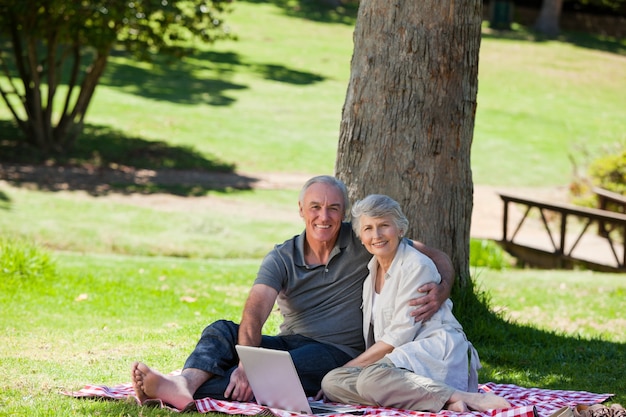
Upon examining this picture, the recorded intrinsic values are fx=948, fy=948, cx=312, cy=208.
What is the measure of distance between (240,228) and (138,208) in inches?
76.1

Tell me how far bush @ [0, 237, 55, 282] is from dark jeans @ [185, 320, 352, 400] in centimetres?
446

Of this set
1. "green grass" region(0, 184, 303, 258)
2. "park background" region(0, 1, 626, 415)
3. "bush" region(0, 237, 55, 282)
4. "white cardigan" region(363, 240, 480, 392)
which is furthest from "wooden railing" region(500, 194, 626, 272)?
"white cardigan" region(363, 240, 480, 392)

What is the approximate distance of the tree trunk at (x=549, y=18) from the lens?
38719 mm

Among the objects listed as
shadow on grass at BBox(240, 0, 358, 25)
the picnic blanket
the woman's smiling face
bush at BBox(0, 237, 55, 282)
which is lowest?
bush at BBox(0, 237, 55, 282)

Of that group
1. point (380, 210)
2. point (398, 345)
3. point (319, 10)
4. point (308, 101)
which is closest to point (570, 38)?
point (319, 10)

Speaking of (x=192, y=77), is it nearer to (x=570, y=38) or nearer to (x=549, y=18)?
(x=549, y=18)

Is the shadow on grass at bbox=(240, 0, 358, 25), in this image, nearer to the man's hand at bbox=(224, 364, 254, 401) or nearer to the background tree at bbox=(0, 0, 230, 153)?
the background tree at bbox=(0, 0, 230, 153)

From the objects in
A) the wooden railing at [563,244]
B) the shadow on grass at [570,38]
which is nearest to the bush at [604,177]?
the wooden railing at [563,244]

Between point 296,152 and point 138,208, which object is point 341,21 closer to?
point 296,152

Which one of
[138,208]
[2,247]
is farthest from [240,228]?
[2,247]

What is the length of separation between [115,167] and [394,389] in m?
15.0

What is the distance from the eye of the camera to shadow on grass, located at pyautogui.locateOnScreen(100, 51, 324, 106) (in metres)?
26.0

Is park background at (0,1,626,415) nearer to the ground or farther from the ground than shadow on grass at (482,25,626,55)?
nearer to the ground

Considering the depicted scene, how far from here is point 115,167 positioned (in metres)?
19.1
